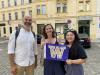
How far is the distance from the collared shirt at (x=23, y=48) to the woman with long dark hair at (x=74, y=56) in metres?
0.96

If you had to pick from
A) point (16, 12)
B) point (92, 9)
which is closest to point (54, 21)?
point (92, 9)

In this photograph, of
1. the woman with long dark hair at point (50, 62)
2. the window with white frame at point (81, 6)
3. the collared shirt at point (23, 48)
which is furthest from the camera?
the window with white frame at point (81, 6)

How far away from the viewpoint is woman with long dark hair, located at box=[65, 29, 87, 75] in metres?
5.19

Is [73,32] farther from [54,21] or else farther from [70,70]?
[54,21]

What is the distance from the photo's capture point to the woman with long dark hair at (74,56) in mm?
5191

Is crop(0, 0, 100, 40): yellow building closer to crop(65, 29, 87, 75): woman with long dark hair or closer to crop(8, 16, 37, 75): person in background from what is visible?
crop(8, 16, 37, 75): person in background

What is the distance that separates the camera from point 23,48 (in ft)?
19.1

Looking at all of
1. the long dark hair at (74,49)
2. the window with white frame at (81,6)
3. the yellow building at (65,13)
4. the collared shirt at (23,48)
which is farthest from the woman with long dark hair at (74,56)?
the window with white frame at (81,6)

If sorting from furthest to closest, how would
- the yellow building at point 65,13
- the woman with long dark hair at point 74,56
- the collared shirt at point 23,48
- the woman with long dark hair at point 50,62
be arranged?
1. the yellow building at point 65,13
2. the collared shirt at point 23,48
3. the woman with long dark hair at point 50,62
4. the woman with long dark hair at point 74,56

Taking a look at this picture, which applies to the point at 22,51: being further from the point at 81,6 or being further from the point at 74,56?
the point at 81,6

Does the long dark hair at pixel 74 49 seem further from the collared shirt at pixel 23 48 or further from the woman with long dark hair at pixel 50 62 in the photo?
the collared shirt at pixel 23 48

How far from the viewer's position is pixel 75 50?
17.1 feet

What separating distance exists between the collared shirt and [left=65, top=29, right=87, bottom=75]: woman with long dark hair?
961 millimetres

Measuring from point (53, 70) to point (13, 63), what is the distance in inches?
37.7
